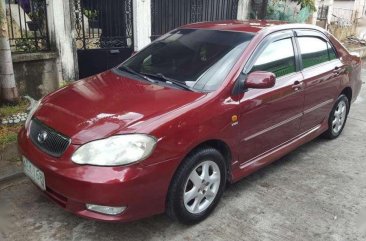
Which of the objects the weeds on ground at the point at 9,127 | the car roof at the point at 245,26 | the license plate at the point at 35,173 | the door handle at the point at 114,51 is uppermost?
the car roof at the point at 245,26

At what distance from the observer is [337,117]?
5.07 m

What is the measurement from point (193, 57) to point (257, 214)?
5.04 feet

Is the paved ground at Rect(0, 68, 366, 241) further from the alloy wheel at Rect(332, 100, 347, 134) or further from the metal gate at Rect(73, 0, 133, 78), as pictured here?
the metal gate at Rect(73, 0, 133, 78)

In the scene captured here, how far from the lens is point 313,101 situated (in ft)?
14.1

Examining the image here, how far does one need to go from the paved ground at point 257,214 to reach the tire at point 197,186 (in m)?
0.13

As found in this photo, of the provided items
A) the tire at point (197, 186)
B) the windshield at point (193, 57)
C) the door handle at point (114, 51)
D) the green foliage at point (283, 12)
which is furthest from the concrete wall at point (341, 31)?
the tire at point (197, 186)

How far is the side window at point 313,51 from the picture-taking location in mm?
4207

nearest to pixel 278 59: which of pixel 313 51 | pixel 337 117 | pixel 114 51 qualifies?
pixel 313 51

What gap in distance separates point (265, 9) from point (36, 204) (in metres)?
7.13

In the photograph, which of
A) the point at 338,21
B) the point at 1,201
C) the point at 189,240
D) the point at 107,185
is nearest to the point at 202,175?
the point at 189,240

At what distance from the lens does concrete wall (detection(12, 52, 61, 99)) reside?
547cm

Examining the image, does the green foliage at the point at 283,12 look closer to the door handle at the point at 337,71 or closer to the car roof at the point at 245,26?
the door handle at the point at 337,71

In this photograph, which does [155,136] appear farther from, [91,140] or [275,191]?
[275,191]

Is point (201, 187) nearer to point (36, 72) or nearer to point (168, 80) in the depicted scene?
point (168, 80)
